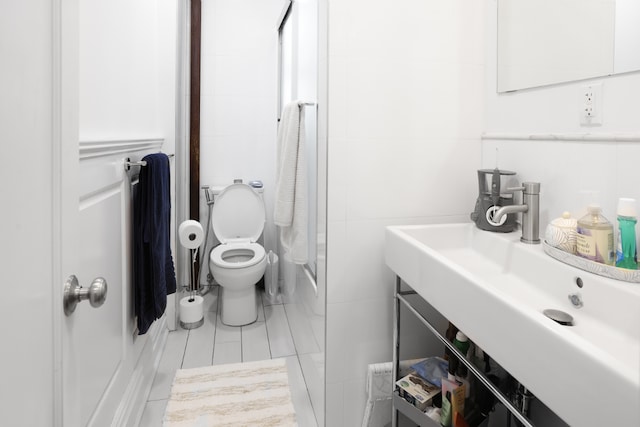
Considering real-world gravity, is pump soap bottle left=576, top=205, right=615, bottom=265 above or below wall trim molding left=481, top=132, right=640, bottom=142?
below

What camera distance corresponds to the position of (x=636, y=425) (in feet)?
1.63

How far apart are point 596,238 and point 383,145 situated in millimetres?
767

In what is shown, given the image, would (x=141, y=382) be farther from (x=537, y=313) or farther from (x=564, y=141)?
(x=564, y=141)

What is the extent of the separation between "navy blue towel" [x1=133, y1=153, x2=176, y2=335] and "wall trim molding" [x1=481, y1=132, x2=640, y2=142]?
1.41 metres

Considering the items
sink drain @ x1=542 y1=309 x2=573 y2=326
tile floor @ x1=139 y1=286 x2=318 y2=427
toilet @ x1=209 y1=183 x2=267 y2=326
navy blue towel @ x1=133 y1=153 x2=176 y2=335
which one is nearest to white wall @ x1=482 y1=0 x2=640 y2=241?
sink drain @ x1=542 y1=309 x2=573 y2=326

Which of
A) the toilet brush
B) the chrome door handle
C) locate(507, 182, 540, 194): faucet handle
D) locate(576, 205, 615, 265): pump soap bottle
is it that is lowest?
the toilet brush

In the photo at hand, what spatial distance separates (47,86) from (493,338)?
36.2 inches

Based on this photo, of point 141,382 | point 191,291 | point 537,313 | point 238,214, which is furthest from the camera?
point 238,214

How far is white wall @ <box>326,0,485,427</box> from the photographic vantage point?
4.82 feet

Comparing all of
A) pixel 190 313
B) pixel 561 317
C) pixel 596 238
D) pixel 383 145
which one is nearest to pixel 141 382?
pixel 190 313

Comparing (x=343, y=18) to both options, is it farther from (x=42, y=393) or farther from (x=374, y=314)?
(x=42, y=393)

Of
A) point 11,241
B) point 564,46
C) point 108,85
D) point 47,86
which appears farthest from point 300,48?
point 11,241

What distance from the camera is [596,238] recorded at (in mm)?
999

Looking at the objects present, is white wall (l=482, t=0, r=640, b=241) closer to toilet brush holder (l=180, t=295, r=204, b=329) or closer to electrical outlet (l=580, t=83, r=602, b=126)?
electrical outlet (l=580, t=83, r=602, b=126)
